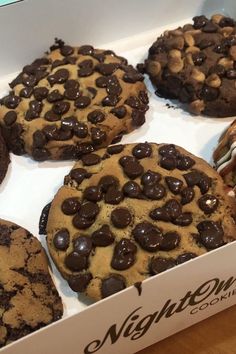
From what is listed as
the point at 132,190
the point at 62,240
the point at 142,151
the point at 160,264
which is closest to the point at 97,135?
the point at 142,151

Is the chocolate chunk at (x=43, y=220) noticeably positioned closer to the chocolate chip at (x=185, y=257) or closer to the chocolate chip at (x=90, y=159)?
the chocolate chip at (x=90, y=159)

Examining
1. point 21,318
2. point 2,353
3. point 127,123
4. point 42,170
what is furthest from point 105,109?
point 2,353

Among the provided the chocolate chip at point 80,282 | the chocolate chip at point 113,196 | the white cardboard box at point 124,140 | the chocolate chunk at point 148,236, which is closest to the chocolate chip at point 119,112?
the white cardboard box at point 124,140

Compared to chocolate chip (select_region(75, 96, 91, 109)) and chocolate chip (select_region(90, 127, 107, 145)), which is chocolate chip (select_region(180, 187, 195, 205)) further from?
chocolate chip (select_region(75, 96, 91, 109))

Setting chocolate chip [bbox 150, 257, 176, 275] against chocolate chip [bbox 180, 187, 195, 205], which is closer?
chocolate chip [bbox 150, 257, 176, 275]

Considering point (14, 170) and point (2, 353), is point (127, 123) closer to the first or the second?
point (14, 170)

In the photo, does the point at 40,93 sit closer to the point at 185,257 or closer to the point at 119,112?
the point at 119,112

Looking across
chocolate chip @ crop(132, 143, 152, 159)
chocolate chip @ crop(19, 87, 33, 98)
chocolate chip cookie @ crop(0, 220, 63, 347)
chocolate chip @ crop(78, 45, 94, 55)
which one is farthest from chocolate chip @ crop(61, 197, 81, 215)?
chocolate chip @ crop(78, 45, 94, 55)
